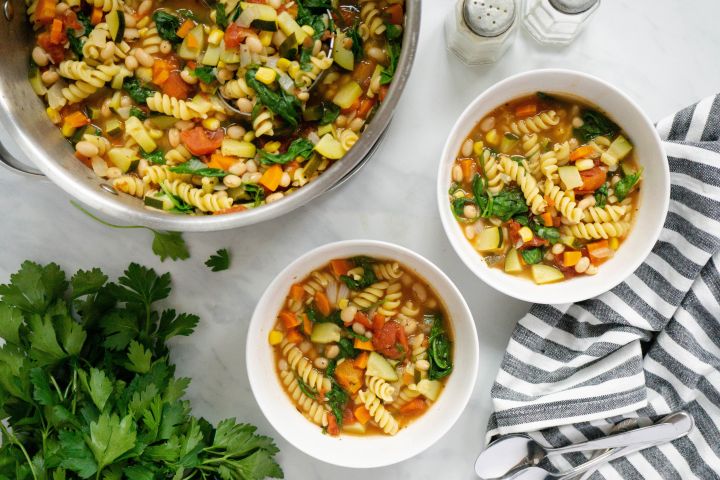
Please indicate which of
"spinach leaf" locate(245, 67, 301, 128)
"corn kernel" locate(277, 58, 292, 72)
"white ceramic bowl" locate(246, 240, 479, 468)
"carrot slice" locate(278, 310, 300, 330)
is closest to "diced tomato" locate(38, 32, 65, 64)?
"spinach leaf" locate(245, 67, 301, 128)

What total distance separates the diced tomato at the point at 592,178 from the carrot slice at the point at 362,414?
1.47 metres

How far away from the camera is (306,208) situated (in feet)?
11.3

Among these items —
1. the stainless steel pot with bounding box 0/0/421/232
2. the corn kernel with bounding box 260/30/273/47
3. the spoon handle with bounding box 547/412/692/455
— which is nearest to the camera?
the stainless steel pot with bounding box 0/0/421/232

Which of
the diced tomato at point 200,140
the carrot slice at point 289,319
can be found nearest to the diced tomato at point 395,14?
the diced tomato at point 200,140

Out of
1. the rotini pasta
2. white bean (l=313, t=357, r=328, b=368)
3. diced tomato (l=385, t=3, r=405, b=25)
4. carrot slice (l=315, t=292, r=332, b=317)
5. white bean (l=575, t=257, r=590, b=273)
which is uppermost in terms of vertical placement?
diced tomato (l=385, t=3, r=405, b=25)

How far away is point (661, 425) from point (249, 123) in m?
2.44

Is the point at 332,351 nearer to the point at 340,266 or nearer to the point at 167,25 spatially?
the point at 340,266

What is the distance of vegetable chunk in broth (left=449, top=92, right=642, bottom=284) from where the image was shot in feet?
10.4

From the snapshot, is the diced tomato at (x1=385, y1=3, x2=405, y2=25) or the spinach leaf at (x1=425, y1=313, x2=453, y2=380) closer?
the diced tomato at (x1=385, y1=3, x2=405, y2=25)

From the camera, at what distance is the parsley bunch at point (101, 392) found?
3.02 meters

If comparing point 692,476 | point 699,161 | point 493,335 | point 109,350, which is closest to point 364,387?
point 493,335

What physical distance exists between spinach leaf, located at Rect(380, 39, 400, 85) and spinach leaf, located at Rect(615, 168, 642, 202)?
3.88 ft

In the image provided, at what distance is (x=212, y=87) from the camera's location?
3.25m

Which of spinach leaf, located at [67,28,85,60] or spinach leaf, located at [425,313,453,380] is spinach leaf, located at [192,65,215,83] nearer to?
spinach leaf, located at [67,28,85,60]
